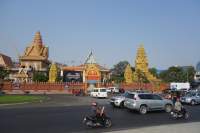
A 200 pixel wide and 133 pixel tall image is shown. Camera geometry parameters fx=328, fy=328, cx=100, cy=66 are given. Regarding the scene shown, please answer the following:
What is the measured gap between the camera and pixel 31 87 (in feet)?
248

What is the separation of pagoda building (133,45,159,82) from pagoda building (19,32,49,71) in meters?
35.8

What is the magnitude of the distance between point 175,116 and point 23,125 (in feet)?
32.9

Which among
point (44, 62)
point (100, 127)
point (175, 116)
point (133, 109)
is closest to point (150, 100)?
point (133, 109)

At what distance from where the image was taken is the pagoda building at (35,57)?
117 m

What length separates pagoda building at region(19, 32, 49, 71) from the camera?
11689 centimetres

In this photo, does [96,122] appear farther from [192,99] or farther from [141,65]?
[141,65]

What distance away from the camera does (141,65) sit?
3787 inches

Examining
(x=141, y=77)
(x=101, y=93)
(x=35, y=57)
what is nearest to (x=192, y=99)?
(x=101, y=93)

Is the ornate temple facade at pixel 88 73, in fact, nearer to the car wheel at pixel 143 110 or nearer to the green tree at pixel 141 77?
the green tree at pixel 141 77

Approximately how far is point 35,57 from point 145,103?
9748 centimetres

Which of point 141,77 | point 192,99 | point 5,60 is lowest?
point 192,99

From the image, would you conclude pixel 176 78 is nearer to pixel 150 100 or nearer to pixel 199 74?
pixel 199 74

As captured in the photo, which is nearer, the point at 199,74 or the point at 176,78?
the point at 176,78

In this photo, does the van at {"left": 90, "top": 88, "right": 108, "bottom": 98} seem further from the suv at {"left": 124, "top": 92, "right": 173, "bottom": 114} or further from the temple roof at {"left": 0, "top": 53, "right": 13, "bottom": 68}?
the temple roof at {"left": 0, "top": 53, "right": 13, "bottom": 68}
